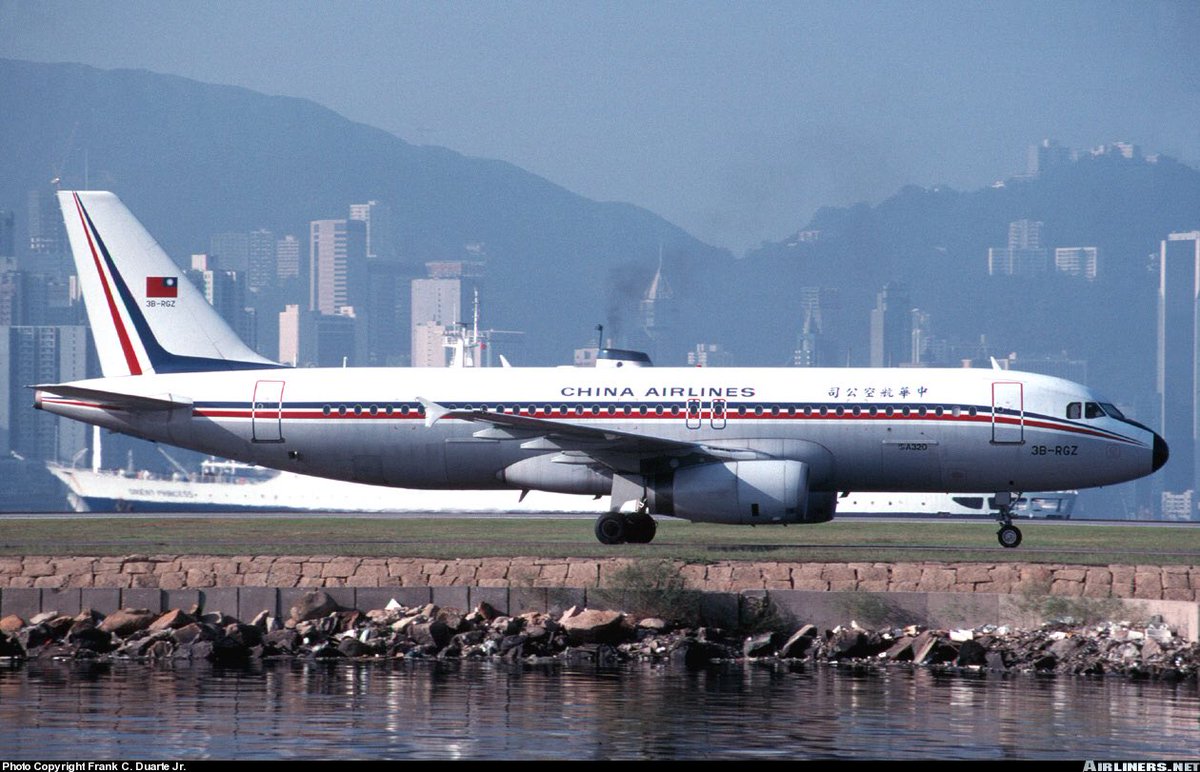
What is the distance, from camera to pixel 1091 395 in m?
37.1

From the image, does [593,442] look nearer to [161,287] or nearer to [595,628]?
[595,628]

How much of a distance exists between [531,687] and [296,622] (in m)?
6.05

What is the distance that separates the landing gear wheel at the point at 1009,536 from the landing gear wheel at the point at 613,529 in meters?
8.00

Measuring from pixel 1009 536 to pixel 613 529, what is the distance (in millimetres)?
8504

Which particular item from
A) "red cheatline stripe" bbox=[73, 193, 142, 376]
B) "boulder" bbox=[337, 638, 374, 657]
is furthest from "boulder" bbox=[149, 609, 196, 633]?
"red cheatline stripe" bbox=[73, 193, 142, 376]

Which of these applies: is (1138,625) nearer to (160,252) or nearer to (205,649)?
(205,649)

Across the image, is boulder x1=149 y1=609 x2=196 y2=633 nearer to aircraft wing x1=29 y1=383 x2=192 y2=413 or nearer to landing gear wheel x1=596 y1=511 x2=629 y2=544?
landing gear wheel x1=596 y1=511 x2=629 y2=544

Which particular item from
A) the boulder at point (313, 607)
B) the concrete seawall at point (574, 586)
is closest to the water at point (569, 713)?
A: the boulder at point (313, 607)

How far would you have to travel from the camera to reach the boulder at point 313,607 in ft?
93.9

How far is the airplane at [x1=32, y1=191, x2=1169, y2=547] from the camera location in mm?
35250

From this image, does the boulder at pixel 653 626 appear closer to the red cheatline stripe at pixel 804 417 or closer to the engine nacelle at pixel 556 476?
the engine nacelle at pixel 556 476

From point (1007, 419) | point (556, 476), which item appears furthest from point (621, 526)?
point (1007, 419)

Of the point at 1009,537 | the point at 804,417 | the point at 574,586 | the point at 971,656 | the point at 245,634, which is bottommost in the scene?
the point at 971,656

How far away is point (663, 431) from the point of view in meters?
36.4
